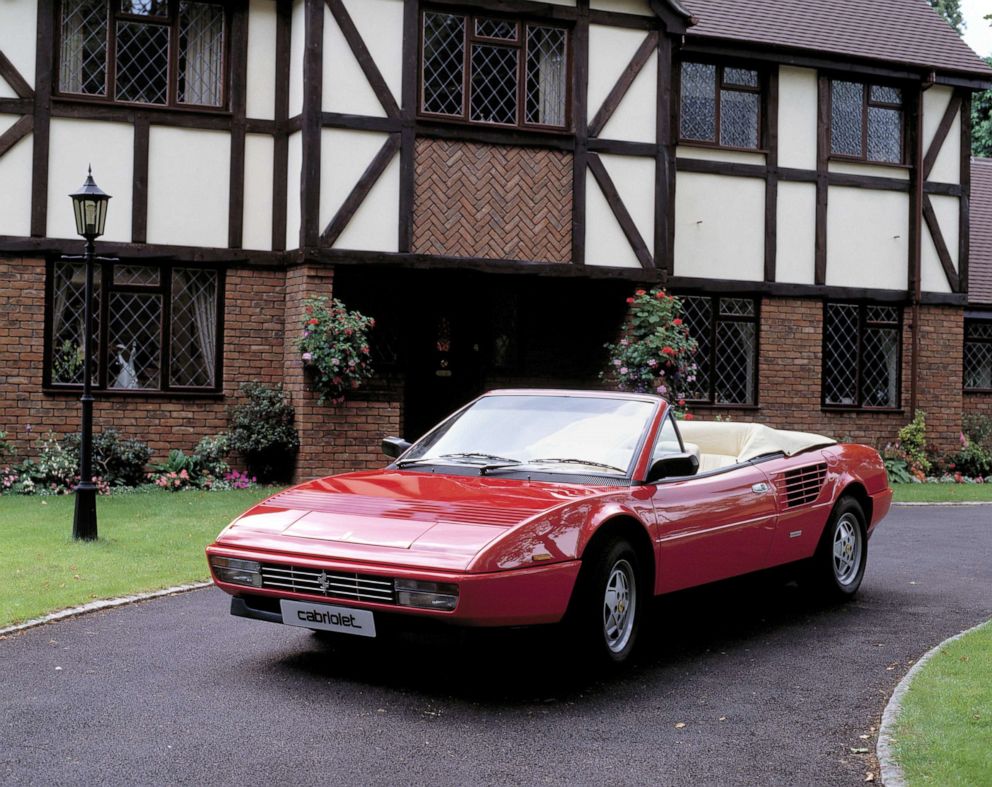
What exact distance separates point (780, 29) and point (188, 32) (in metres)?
8.95

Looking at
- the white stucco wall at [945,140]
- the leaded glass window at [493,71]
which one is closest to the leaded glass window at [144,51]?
the leaded glass window at [493,71]

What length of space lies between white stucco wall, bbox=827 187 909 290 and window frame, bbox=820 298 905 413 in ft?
1.11

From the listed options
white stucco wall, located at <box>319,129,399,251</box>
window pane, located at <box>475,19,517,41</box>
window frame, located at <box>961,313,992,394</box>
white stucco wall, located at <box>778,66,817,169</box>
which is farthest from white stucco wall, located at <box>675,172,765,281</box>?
window frame, located at <box>961,313,992,394</box>

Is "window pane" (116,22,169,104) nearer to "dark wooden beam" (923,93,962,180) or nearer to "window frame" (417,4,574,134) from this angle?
"window frame" (417,4,574,134)

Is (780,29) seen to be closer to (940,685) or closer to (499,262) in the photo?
(499,262)

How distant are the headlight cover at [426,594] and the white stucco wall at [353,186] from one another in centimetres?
1030

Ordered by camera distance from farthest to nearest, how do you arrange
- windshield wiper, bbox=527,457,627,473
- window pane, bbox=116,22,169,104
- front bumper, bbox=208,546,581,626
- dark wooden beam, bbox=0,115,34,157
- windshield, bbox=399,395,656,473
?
window pane, bbox=116,22,169,104, dark wooden beam, bbox=0,115,34,157, windshield, bbox=399,395,656,473, windshield wiper, bbox=527,457,627,473, front bumper, bbox=208,546,581,626

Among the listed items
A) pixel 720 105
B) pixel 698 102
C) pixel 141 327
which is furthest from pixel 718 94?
pixel 141 327

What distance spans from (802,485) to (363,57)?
31.1ft

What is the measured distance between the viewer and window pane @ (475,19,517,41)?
1608cm

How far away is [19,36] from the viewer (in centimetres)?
1495

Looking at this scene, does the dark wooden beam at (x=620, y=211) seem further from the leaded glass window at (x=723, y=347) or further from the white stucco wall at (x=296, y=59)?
the white stucco wall at (x=296, y=59)

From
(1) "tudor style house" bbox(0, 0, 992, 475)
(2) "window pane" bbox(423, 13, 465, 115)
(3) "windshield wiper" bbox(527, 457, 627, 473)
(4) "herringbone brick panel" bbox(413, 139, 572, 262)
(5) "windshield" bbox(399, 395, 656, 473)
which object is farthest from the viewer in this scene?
(2) "window pane" bbox(423, 13, 465, 115)

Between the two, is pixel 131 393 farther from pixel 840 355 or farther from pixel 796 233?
pixel 840 355
